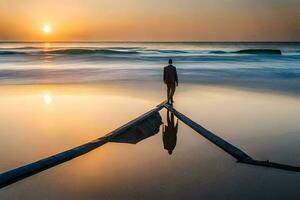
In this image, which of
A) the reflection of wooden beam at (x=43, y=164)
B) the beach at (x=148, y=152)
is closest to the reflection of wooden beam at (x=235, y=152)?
the beach at (x=148, y=152)

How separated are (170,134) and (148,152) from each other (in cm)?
173

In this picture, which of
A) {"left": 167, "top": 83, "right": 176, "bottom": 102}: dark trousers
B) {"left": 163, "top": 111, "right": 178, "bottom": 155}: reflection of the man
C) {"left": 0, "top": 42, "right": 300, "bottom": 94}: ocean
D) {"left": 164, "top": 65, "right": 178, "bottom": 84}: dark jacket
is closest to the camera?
{"left": 163, "top": 111, "right": 178, "bottom": 155}: reflection of the man

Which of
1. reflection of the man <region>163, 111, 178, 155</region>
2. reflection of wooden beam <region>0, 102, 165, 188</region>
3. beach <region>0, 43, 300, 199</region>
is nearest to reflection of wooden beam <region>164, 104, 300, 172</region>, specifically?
beach <region>0, 43, 300, 199</region>

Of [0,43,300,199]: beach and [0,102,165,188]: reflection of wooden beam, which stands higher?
[0,102,165,188]: reflection of wooden beam

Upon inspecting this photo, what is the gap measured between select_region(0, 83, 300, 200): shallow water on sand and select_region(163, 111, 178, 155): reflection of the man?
134 mm

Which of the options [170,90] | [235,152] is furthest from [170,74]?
[235,152]

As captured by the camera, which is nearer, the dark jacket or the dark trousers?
the dark jacket

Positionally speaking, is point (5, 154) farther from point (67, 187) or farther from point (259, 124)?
point (259, 124)

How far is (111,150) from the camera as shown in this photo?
746cm

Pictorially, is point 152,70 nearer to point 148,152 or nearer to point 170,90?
point 170,90

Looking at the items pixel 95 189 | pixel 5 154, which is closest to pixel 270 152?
pixel 95 189

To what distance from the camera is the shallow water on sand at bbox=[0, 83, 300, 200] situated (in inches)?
217

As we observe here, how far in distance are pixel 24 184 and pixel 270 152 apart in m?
4.73

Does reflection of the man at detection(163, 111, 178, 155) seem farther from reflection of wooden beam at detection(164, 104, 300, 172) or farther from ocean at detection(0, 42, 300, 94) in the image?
ocean at detection(0, 42, 300, 94)
